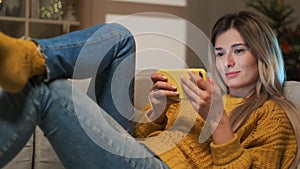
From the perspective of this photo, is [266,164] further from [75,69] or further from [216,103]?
[75,69]

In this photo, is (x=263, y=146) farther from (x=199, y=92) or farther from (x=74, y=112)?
(x=74, y=112)

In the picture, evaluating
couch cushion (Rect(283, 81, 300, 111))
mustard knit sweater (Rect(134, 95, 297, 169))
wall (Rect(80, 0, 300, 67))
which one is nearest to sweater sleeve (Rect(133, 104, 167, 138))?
mustard knit sweater (Rect(134, 95, 297, 169))

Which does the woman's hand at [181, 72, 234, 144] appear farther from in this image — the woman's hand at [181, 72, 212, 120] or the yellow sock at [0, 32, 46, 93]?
the yellow sock at [0, 32, 46, 93]

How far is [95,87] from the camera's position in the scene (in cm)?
119

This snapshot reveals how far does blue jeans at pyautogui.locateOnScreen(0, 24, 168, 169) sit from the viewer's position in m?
0.86

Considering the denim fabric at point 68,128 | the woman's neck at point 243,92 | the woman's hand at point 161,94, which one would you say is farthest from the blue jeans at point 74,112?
the woman's neck at point 243,92

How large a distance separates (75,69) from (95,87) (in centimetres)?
24

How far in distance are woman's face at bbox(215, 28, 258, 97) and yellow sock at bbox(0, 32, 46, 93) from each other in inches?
27.1

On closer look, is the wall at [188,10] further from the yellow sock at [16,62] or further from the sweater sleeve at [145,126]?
the yellow sock at [16,62]

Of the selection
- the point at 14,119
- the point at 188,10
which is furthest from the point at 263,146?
the point at 188,10

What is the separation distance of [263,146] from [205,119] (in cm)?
17

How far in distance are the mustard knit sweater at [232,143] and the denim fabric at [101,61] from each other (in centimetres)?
17

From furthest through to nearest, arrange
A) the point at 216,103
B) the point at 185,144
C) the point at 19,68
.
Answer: the point at 185,144, the point at 216,103, the point at 19,68

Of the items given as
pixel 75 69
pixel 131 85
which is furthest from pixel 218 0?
pixel 75 69
